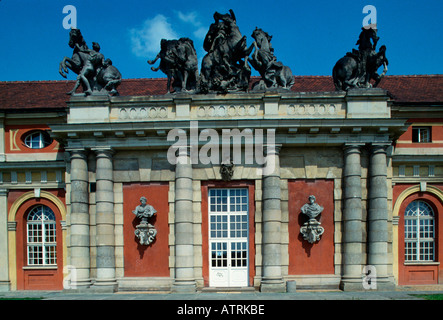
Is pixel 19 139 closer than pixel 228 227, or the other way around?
pixel 228 227

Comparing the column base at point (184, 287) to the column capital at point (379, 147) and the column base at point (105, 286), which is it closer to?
A: the column base at point (105, 286)

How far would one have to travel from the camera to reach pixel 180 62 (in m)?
19.5

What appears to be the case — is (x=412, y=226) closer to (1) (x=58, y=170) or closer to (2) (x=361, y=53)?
(2) (x=361, y=53)

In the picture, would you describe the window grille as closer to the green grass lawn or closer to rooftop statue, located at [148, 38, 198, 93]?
rooftop statue, located at [148, 38, 198, 93]

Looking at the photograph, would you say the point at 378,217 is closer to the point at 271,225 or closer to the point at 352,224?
the point at 352,224

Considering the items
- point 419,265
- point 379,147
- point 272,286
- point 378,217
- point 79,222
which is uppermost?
point 379,147

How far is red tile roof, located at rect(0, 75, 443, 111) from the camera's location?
74.8 ft

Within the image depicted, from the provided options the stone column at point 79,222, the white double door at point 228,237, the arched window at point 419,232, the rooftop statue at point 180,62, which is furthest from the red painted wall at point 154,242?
the arched window at point 419,232

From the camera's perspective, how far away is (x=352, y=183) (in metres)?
18.8

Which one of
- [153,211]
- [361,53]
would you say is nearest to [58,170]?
[153,211]

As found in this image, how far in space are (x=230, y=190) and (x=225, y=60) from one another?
221 inches

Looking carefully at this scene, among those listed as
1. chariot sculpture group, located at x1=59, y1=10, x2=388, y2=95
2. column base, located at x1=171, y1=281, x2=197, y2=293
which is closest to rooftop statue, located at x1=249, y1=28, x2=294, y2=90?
chariot sculpture group, located at x1=59, y1=10, x2=388, y2=95

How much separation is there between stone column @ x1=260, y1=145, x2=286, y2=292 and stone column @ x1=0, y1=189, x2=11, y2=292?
39.9 feet

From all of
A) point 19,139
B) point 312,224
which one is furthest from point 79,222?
point 312,224
